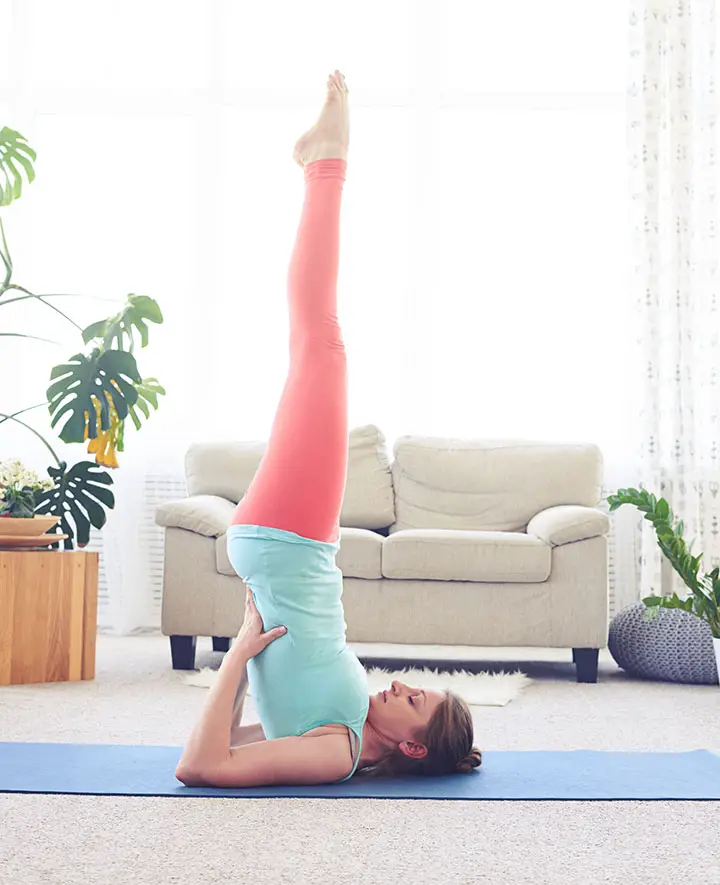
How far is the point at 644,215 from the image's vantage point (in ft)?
16.9

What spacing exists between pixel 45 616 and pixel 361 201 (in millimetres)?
2850

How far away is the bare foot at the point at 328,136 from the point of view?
2.33 metres

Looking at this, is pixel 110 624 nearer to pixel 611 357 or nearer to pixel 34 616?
pixel 34 616

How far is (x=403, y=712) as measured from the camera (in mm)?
2045

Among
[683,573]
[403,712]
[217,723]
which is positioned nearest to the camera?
[217,723]

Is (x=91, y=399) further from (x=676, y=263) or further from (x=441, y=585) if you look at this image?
(x=676, y=263)

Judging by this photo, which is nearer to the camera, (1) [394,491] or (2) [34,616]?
(2) [34,616]

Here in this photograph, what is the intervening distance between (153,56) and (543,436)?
275cm

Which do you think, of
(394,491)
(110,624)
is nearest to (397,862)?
(394,491)

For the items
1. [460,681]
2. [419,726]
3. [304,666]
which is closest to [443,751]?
[419,726]

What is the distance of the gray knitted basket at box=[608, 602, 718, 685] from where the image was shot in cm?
376

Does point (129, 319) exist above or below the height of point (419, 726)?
above

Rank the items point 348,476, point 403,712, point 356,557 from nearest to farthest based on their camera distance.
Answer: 1. point 403,712
2. point 356,557
3. point 348,476

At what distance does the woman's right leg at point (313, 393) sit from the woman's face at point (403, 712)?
Result: 1.09 feet
